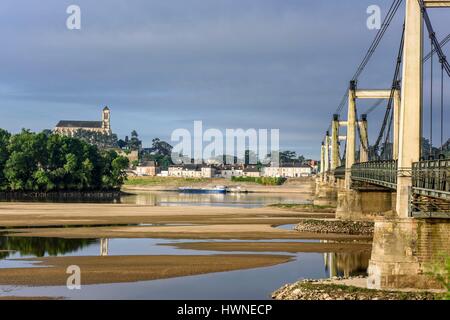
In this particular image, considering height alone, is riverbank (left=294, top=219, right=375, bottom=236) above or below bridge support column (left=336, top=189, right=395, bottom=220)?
below

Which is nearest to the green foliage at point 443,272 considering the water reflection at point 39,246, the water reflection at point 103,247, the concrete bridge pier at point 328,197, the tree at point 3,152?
the water reflection at point 103,247

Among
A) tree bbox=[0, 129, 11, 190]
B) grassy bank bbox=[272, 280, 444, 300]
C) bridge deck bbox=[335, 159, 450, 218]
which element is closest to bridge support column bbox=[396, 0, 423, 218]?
bridge deck bbox=[335, 159, 450, 218]

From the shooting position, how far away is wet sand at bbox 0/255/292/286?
41562 millimetres

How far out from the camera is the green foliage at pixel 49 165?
16512cm

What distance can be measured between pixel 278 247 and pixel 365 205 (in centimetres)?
2466

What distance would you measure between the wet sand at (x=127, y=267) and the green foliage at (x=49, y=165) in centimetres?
11828

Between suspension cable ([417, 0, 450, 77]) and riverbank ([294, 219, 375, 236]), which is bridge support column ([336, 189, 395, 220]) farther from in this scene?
suspension cable ([417, 0, 450, 77])

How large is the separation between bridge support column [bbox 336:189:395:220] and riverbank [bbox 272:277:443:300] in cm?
4229

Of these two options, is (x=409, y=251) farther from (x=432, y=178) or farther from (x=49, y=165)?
(x=49, y=165)

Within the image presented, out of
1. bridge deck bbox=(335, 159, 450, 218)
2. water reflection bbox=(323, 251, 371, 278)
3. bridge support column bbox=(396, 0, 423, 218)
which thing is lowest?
water reflection bbox=(323, 251, 371, 278)

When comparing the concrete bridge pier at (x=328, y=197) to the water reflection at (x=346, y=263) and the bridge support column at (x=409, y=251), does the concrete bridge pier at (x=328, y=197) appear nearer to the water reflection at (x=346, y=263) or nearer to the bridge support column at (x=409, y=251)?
the water reflection at (x=346, y=263)

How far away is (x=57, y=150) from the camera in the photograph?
179 m

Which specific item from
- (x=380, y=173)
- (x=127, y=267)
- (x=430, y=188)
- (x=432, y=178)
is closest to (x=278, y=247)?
(x=380, y=173)

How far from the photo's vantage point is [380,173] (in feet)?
220
